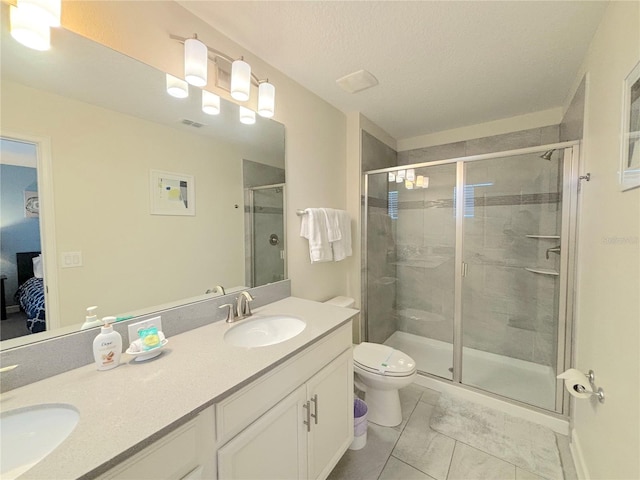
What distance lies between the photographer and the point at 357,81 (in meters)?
1.77

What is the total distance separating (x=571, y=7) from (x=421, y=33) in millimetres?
648

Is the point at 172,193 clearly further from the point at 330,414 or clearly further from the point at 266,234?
the point at 330,414

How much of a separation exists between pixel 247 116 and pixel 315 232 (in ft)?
2.78

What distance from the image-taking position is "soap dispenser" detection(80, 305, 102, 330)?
36.5 inches

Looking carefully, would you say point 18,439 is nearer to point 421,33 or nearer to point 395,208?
point 421,33

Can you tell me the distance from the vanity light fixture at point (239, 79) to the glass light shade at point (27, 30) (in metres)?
0.45

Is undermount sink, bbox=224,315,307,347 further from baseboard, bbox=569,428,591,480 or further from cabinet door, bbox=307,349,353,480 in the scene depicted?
baseboard, bbox=569,428,591,480

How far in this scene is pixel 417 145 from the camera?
9.54 ft

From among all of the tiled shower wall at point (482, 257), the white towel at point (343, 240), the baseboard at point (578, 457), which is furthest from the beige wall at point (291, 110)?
the baseboard at point (578, 457)

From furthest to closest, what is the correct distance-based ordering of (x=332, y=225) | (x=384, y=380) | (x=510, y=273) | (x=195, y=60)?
1. (x=510, y=273)
2. (x=332, y=225)
3. (x=384, y=380)
4. (x=195, y=60)

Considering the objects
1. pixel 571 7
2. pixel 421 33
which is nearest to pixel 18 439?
pixel 421 33

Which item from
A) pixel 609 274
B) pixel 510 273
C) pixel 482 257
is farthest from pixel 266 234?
pixel 510 273

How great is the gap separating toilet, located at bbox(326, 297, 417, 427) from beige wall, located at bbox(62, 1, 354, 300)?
61 cm

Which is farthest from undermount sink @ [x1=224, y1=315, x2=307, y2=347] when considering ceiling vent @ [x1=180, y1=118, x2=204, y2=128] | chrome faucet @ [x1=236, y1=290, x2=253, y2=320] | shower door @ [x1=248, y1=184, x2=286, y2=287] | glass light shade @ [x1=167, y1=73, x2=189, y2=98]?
glass light shade @ [x1=167, y1=73, x2=189, y2=98]
